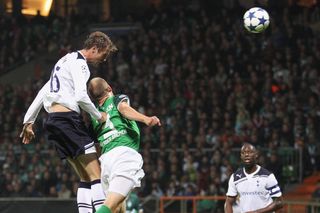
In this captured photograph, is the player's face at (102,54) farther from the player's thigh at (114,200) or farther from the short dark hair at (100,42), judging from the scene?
the player's thigh at (114,200)

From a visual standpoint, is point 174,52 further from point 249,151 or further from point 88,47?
point 88,47

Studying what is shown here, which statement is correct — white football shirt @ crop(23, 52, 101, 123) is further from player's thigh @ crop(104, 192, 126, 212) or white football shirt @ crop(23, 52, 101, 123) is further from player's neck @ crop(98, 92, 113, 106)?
player's thigh @ crop(104, 192, 126, 212)

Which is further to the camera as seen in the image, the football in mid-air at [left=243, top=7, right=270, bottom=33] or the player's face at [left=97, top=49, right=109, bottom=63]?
the football in mid-air at [left=243, top=7, right=270, bottom=33]

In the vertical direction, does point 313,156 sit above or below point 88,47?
below

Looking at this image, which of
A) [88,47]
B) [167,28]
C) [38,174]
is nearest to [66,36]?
[167,28]

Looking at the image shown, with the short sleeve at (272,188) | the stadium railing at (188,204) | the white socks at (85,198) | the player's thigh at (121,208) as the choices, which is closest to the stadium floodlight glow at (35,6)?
the stadium railing at (188,204)

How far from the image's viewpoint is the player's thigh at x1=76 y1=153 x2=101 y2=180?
29.0 feet

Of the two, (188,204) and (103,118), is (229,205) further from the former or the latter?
(188,204)

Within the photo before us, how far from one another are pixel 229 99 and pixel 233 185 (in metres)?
10.3

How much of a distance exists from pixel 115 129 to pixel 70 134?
0.46m

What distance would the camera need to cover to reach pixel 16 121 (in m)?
23.9

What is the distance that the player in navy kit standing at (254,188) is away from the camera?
35.9ft

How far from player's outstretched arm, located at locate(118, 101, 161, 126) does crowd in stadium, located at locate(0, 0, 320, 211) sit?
1037cm

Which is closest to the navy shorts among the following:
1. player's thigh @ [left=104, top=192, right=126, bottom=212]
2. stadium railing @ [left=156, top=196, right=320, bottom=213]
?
player's thigh @ [left=104, top=192, right=126, bottom=212]
